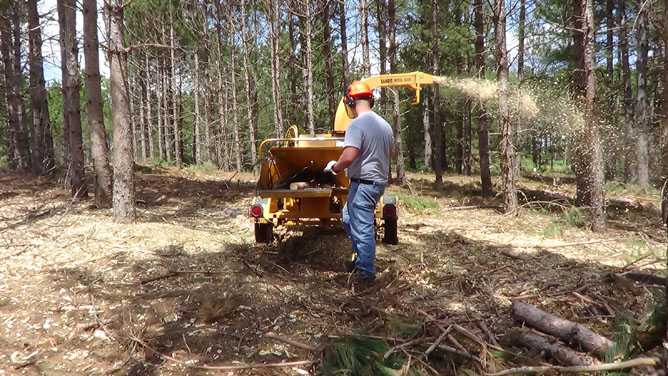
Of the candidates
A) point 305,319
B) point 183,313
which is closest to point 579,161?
point 305,319

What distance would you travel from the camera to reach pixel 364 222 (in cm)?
468

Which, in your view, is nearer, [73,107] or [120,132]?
[120,132]

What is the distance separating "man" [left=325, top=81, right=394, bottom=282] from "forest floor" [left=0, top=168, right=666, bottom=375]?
0.43 meters

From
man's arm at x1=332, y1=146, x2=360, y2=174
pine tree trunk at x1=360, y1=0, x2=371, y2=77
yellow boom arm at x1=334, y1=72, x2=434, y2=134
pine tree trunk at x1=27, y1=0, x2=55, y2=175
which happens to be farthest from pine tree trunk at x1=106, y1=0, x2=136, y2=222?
pine tree trunk at x1=27, y1=0, x2=55, y2=175

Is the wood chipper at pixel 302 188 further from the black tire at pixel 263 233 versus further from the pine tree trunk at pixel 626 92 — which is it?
the pine tree trunk at pixel 626 92

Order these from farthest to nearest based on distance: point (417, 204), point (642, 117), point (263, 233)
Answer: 1. point (642, 117)
2. point (417, 204)
3. point (263, 233)

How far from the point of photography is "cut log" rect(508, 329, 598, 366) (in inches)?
110

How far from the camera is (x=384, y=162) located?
15.7 feet

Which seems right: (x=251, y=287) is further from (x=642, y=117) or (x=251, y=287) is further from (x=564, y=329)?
(x=642, y=117)

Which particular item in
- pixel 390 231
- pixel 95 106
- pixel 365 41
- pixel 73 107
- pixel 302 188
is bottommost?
pixel 390 231

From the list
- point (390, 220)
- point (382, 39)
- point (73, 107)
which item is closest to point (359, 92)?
point (390, 220)

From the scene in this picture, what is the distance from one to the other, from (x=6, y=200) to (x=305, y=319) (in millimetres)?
9424

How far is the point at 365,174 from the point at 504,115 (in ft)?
18.3

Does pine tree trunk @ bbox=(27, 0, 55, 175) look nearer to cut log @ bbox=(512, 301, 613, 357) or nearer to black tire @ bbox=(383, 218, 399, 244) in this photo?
black tire @ bbox=(383, 218, 399, 244)
